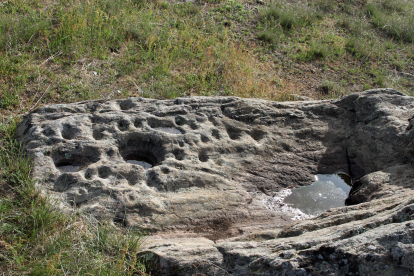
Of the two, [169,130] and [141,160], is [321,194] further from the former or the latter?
[141,160]

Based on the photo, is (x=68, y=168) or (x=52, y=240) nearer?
(x=52, y=240)

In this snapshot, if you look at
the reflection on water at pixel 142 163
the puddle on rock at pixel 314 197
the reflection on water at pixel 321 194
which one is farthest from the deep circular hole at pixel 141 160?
the reflection on water at pixel 321 194

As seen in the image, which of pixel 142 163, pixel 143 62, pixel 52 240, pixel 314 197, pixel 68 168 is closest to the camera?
pixel 52 240

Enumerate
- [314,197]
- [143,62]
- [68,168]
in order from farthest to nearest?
[143,62]
[314,197]
[68,168]

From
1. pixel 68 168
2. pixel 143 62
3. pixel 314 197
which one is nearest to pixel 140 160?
pixel 68 168

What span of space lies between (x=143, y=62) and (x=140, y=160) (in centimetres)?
305

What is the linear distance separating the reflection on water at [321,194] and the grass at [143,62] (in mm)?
2040

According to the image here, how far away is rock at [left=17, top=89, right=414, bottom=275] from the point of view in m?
2.47

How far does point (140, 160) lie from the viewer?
4.00m

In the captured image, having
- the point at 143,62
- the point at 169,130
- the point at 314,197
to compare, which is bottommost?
the point at 314,197

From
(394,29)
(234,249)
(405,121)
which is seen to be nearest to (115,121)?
(234,249)

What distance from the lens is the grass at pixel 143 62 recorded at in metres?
2.74

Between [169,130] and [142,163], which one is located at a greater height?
[169,130]

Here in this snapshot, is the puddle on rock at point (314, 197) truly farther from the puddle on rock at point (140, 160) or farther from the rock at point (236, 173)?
the puddle on rock at point (140, 160)
